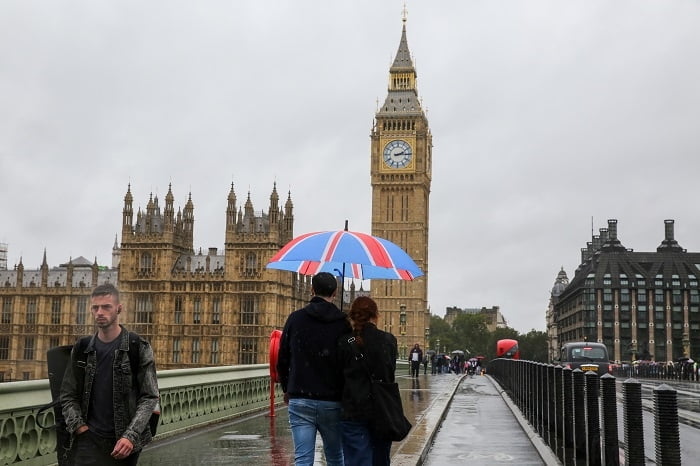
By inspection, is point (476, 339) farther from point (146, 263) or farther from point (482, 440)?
point (482, 440)

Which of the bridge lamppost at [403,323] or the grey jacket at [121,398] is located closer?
the grey jacket at [121,398]

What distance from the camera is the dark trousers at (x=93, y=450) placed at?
207 inches

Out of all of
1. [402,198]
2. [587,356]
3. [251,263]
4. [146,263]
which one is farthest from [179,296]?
[587,356]

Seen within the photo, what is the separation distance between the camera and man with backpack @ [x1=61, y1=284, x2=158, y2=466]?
17.3ft

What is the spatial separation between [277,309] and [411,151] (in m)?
37.1

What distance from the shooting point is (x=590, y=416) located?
9922 millimetres

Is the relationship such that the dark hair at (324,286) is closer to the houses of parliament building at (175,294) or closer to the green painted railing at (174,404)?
the green painted railing at (174,404)

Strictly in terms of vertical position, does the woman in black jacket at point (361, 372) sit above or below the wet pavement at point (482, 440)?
above

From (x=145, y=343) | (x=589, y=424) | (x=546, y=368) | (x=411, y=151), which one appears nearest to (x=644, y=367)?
(x=411, y=151)

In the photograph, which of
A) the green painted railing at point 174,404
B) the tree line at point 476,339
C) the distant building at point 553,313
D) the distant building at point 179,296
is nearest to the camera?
the green painted railing at point 174,404

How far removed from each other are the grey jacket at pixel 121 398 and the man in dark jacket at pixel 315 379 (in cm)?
166

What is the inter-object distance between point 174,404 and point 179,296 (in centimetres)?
7647

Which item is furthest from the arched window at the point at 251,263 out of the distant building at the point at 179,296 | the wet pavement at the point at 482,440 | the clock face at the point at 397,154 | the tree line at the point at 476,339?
the tree line at the point at 476,339

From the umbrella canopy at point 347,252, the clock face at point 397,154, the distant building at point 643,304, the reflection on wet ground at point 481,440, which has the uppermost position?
the clock face at point 397,154
